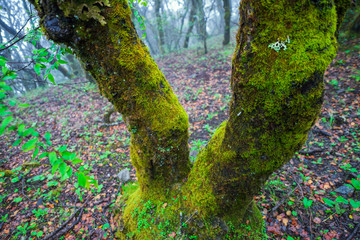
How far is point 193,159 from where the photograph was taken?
3693mm

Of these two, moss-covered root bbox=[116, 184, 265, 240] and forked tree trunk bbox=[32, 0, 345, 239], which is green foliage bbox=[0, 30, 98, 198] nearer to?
forked tree trunk bbox=[32, 0, 345, 239]

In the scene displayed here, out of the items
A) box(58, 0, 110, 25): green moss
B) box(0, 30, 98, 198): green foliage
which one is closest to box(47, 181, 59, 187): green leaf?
box(0, 30, 98, 198): green foliage

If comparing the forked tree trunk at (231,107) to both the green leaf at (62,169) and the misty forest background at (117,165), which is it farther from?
Result: the green leaf at (62,169)

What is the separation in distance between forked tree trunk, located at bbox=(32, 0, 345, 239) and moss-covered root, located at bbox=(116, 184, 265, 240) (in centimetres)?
1

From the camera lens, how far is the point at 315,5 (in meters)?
1.01

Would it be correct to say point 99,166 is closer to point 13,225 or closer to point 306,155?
point 13,225

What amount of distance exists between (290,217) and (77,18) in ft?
12.4

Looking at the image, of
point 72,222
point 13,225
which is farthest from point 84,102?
point 72,222

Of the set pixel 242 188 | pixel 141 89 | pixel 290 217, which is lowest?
pixel 290 217

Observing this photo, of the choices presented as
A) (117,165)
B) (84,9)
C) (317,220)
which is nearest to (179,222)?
(317,220)

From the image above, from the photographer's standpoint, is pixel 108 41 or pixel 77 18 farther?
pixel 108 41

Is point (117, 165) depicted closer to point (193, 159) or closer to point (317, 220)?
point (193, 159)

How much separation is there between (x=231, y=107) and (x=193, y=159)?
239cm

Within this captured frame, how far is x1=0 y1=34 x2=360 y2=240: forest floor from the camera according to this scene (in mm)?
2551
